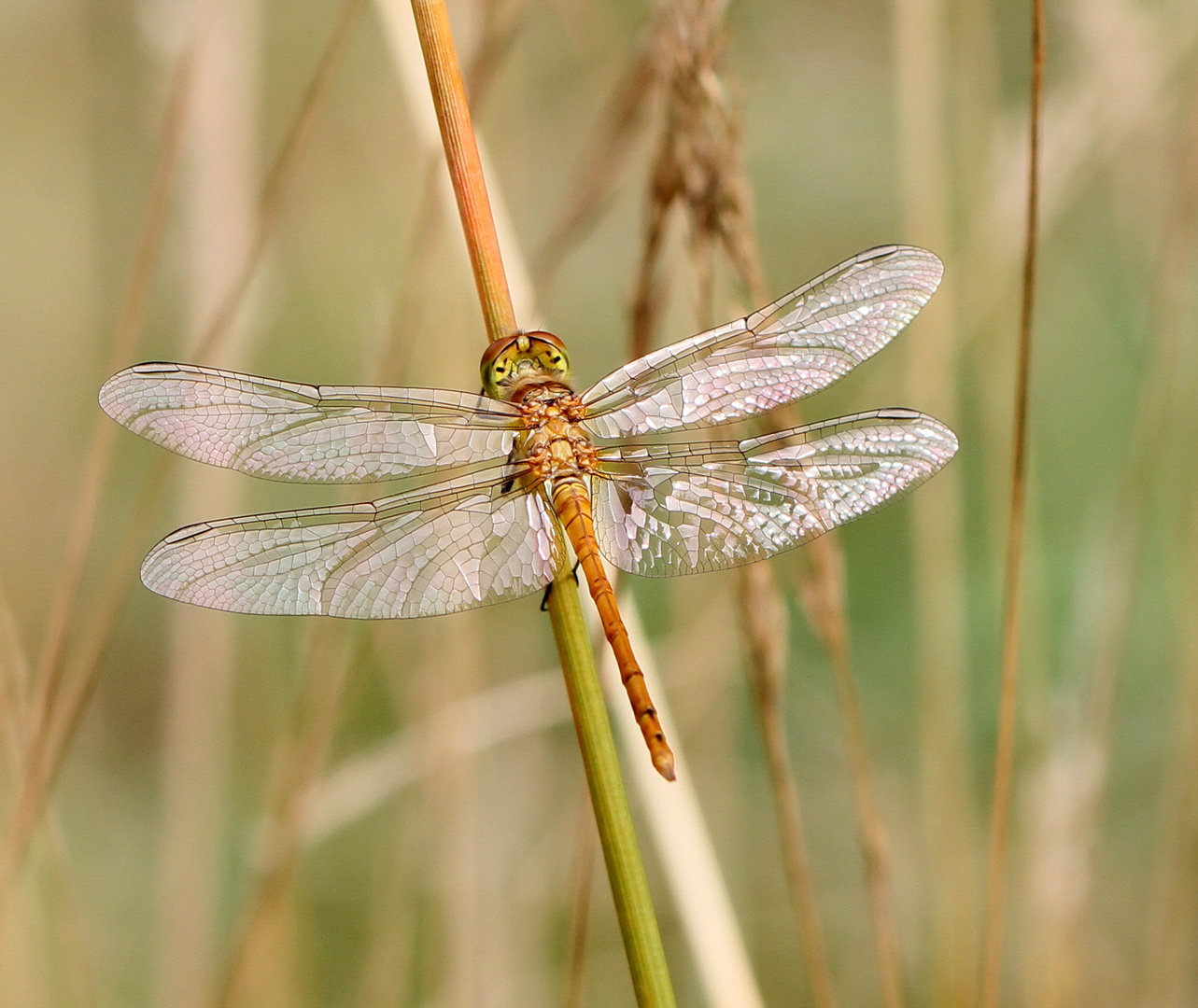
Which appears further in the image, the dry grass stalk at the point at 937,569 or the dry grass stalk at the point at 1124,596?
the dry grass stalk at the point at 937,569

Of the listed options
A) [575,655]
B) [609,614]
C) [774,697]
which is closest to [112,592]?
[609,614]

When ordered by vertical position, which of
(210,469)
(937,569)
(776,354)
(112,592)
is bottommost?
(937,569)

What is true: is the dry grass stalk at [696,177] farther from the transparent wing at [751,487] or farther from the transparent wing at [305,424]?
the transparent wing at [305,424]

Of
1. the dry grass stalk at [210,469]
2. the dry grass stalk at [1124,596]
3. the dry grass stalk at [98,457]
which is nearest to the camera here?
the dry grass stalk at [98,457]

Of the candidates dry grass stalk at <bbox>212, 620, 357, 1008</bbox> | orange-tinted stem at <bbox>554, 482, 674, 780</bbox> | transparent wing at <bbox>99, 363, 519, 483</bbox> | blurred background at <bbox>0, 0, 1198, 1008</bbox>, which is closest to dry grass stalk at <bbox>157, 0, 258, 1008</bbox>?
blurred background at <bbox>0, 0, 1198, 1008</bbox>

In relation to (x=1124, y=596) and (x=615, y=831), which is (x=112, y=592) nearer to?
(x=615, y=831)

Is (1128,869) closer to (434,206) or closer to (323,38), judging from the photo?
(434,206)

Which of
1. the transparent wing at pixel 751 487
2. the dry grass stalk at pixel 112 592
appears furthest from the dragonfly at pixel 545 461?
the dry grass stalk at pixel 112 592

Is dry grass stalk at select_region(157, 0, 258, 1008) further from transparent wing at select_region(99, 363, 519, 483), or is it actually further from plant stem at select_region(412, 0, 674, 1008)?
plant stem at select_region(412, 0, 674, 1008)
